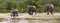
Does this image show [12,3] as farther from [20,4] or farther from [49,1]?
[49,1]

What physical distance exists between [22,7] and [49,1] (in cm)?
233

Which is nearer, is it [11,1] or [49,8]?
[49,8]

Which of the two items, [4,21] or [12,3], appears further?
[12,3]

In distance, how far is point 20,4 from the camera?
837 inches

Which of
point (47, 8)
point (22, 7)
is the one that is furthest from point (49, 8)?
point (22, 7)

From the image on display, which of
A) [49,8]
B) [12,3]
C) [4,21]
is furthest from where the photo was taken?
[12,3]

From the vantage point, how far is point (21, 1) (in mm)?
21797

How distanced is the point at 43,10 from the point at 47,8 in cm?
175

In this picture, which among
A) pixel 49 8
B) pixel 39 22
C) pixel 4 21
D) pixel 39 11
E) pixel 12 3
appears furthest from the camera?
pixel 12 3

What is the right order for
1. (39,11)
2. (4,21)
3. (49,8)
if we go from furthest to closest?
(39,11)
(49,8)
(4,21)

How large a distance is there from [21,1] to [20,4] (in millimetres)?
605

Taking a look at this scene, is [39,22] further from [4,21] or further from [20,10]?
[20,10]

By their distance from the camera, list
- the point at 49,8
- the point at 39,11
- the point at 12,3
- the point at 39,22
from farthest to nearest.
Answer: the point at 12,3
the point at 39,11
the point at 49,8
the point at 39,22

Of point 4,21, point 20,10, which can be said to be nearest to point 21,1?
point 20,10
